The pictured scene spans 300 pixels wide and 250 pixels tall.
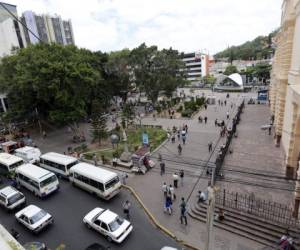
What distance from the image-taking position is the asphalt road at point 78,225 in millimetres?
11828

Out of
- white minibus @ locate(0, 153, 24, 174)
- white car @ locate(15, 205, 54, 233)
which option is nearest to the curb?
white car @ locate(15, 205, 54, 233)

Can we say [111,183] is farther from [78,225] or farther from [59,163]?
[59,163]

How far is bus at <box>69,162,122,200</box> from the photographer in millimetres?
15180

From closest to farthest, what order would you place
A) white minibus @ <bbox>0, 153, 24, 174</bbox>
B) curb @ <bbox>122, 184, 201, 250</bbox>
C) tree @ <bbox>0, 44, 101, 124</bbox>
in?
curb @ <bbox>122, 184, 201, 250</bbox>, white minibus @ <bbox>0, 153, 24, 174</bbox>, tree @ <bbox>0, 44, 101, 124</bbox>

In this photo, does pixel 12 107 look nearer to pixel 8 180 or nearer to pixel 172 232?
pixel 8 180

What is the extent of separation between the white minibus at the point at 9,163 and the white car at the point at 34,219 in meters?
8.24

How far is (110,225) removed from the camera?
11.9 m

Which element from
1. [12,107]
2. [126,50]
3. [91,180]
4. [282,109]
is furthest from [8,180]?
[126,50]

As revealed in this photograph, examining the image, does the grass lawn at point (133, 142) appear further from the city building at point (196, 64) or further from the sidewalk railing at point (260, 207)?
the city building at point (196, 64)

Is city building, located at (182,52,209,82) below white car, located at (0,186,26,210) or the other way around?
the other way around

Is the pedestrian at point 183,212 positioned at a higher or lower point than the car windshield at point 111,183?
lower

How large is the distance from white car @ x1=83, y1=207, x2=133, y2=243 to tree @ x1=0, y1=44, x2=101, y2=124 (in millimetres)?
17188

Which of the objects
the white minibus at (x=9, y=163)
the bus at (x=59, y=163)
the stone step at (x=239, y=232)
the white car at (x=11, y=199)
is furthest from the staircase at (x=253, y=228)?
the white minibus at (x=9, y=163)

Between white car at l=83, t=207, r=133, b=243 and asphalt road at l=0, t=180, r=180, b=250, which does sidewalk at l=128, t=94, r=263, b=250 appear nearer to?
asphalt road at l=0, t=180, r=180, b=250
